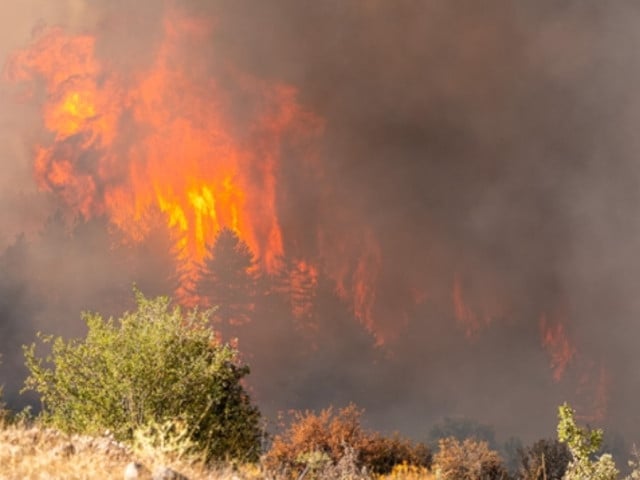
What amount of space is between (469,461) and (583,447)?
989 inches

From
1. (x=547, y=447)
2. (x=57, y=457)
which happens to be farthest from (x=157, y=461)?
(x=547, y=447)

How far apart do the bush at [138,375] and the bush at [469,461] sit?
26857 millimetres

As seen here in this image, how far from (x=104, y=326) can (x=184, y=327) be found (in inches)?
131

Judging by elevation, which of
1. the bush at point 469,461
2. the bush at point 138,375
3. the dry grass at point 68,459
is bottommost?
the dry grass at point 68,459

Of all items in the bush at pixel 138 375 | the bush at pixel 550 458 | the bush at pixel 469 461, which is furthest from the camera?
the bush at pixel 550 458

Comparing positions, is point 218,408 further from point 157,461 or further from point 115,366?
point 157,461

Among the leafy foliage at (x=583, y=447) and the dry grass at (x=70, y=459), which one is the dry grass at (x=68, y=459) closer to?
the dry grass at (x=70, y=459)

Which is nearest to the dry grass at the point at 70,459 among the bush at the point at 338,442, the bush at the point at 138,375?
the bush at the point at 138,375

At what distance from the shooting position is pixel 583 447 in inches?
Result: 1041

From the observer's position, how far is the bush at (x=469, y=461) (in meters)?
48.8

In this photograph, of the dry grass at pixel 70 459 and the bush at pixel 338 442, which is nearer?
the dry grass at pixel 70 459

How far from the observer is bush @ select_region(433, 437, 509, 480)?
4875 cm

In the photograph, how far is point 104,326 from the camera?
83.6ft

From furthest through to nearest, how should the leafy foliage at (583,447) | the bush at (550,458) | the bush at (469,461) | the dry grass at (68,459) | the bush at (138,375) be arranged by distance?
1. the bush at (550,458)
2. the bush at (469,461)
3. the leafy foliage at (583,447)
4. the bush at (138,375)
5. the dry grass at (68,459)
